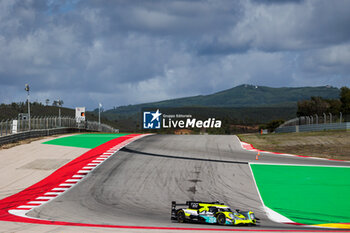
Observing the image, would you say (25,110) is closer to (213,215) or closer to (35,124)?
(35,124)

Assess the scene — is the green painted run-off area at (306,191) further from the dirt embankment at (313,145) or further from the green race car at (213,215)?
the dirt embankment at (313,145)

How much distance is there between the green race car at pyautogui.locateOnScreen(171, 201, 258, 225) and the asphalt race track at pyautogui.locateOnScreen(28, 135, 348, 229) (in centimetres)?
32

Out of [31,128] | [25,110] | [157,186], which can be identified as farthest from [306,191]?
[25,110]

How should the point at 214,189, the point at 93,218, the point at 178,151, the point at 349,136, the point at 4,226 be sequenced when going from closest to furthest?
the point at 4,226
the point at 93,218
the point at 214,189
the point at 178,151
the point at 349,136

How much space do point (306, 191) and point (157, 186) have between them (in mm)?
7196

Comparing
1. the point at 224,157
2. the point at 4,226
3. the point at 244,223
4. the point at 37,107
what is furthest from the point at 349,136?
the point at 37,107

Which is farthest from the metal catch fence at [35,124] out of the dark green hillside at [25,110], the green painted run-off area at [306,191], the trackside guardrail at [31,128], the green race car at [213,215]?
the dark green hillside at [25,110]

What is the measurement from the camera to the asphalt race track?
15.7m

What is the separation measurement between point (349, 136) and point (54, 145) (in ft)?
87.9

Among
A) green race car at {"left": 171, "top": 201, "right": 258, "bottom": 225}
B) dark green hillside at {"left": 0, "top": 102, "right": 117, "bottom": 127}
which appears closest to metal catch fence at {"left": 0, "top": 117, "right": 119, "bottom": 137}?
green race car at {"left": 171, "top": 201, "right": 258, "bottom": 225}

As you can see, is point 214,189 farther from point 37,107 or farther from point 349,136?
point 37,107

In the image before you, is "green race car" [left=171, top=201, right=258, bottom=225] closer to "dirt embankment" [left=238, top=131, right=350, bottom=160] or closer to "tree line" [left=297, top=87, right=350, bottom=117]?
"dirt embankment" [left=238, top=131, right=350, bottom=160]

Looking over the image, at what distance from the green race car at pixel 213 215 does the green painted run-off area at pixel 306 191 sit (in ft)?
9.89

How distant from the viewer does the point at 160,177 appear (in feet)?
76.2
